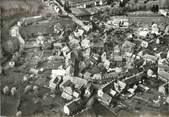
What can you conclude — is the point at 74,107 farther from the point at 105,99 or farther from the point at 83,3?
the point at 83,3

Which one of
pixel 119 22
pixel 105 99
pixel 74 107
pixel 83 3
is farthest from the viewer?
pixel 83 3

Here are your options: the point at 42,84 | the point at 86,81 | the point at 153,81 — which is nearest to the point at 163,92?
the point at 153,81

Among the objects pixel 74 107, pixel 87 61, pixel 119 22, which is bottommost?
pixel 74 107

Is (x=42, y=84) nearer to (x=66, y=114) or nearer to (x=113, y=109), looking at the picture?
(x=66, y=114)

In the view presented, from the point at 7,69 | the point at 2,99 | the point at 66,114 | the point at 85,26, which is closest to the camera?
the point at 66,114

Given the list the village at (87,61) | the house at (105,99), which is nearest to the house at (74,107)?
the village at (87,61)

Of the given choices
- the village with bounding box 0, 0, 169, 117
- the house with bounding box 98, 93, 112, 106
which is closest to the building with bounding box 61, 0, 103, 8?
the village with bounding box 0, 0, 169, 117

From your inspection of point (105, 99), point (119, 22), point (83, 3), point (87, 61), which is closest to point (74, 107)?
point (105, 99)

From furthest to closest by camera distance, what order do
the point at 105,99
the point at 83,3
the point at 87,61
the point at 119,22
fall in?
the point at 83,3 < the point at 119,22 < the point at 87,61 < the point at 105,99
